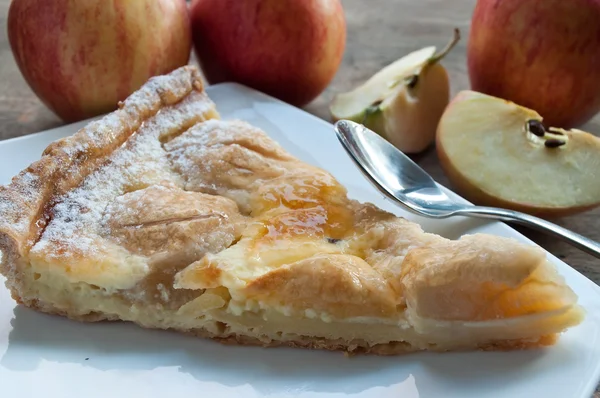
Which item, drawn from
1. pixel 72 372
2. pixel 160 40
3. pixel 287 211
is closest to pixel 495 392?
pixel 287 211

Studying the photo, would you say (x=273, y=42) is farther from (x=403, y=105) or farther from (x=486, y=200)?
(x=486, y=200)

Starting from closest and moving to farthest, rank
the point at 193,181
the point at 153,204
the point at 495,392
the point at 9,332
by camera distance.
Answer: the point at 495,392 < the point at 9,332 < the point at 153,204 < the point at 193,181

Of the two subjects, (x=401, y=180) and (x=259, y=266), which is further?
(x=401, y=180)

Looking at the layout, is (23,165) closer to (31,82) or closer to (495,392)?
(31,82)

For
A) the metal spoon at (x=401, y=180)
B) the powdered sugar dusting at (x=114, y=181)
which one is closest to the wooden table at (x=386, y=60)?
the metal spoon at (x=401, y=180)

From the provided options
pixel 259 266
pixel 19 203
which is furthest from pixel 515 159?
pixel 19 203

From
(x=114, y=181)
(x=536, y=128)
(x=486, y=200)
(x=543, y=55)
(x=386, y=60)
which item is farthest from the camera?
(x=386, y=60)
